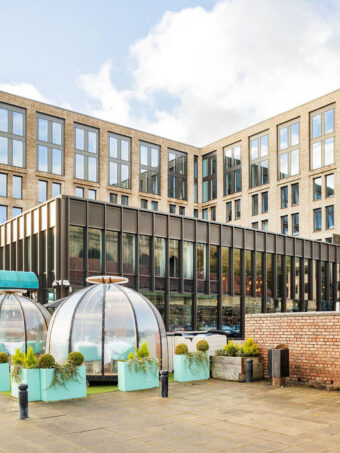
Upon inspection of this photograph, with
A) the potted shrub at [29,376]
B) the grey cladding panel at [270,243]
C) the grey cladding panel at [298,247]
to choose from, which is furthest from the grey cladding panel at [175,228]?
the potted shrub at [29,376]

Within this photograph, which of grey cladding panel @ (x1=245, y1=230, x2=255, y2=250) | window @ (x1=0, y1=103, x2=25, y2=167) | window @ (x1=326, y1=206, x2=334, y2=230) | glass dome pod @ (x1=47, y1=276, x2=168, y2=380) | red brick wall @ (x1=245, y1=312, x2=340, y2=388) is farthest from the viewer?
window @ (x1=326, y1=206, x2=334, y2=230)

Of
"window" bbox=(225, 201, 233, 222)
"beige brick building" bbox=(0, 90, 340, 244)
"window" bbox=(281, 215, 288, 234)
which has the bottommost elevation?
"window" bbox=(281, 215, 288, 234)

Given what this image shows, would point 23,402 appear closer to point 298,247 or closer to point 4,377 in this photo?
point 4,377

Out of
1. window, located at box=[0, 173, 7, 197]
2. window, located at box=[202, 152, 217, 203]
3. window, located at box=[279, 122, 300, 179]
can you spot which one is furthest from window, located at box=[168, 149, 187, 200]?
window, located at box=[0, 173, 7, 197]

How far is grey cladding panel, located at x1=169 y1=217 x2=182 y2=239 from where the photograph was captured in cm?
3550

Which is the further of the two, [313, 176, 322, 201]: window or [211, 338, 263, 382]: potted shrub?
[313, 176, 322, 201]: window

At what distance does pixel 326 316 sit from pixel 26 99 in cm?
4705

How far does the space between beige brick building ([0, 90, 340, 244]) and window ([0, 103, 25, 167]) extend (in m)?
0.11

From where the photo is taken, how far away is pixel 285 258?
1686 inches

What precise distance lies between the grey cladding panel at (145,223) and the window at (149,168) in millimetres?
29904

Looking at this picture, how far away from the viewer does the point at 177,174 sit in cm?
6825

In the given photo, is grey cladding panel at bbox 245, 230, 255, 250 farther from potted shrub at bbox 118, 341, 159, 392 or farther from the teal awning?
potted shrub at bbox 118, 341, 159, 392

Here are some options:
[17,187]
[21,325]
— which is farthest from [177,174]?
[21,325]

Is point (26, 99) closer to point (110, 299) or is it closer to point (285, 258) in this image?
point (285, 258)
